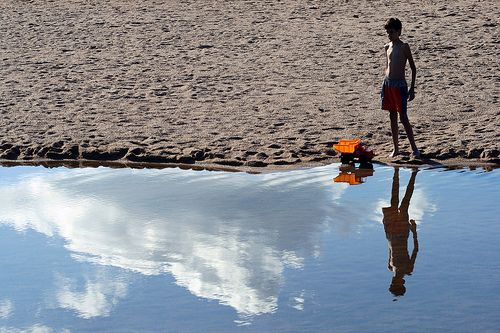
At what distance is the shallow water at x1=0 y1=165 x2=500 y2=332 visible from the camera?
6051mm

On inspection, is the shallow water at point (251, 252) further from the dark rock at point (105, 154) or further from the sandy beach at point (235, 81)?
the sandy beach at point (235, 81)

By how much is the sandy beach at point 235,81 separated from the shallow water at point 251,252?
107 cm

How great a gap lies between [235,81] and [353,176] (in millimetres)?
4286

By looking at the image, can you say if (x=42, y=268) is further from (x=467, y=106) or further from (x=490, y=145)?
(x=467, y=106)

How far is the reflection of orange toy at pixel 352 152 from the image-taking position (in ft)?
32.1

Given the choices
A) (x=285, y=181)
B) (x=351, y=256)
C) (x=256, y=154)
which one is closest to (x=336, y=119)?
(x=256, y=154)

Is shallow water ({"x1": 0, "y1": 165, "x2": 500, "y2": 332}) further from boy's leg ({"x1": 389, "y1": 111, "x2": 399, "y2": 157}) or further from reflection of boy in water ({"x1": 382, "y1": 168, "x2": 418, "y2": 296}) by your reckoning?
boy's leg ({"x1": 389, "y1": 111, "x2": 399, "y2": 157})

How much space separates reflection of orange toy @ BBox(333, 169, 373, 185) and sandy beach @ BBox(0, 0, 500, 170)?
455mm

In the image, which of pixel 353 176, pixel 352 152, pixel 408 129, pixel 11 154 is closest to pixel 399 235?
pixel 353 176

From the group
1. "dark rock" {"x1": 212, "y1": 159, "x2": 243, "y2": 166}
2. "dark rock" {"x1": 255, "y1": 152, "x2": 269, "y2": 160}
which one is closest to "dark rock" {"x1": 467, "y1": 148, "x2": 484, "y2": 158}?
"dark rock" {"x1": 255, "y1": 152, "x2": 269, "y2": 160}

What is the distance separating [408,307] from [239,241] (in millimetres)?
1774

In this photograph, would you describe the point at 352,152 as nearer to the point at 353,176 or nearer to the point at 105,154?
the point at 353,176

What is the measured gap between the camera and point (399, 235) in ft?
24.9

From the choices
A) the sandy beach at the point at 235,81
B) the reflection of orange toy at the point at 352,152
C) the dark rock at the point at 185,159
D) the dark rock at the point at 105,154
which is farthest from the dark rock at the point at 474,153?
the dark rock at the point at 105,154
